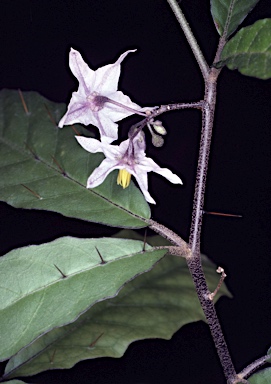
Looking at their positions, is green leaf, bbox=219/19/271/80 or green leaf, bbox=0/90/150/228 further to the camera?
green leaf, bbox=0/90/150/228

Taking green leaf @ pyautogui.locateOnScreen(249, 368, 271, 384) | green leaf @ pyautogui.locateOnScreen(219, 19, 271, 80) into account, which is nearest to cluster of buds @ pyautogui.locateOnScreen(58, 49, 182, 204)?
green leaf @ pyautogui.locateOnScreen(219, 19, 271, 80)

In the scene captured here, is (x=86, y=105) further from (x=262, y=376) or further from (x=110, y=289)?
(x=262, y=376)

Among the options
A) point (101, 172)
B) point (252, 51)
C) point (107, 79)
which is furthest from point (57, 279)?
point (252, 51)

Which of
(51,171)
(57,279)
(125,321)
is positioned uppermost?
(51,171)

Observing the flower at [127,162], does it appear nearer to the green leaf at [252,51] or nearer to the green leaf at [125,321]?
the green leaf at [252,51]

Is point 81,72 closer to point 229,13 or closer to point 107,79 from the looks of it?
point 107,79

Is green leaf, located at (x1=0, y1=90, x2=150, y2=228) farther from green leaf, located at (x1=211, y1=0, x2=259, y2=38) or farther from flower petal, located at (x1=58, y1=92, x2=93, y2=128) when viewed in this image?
green leaf, located at (x1=211, y1=0, x2=259, y2=38)

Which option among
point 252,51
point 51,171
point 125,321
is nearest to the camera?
point 252,51

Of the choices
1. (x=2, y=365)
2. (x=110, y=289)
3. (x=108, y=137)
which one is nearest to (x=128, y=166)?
(x=108, y=137)
